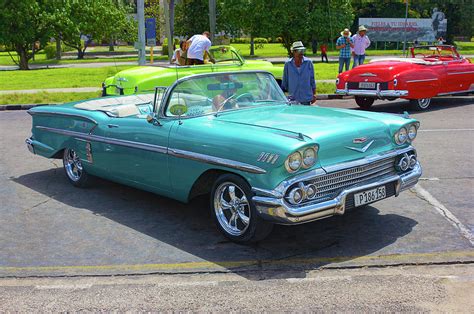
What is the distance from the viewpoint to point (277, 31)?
1542 inches

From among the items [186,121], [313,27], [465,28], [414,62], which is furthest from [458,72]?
[465,28]

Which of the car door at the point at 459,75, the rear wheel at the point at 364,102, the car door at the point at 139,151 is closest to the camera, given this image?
the car door at the point at 139,151

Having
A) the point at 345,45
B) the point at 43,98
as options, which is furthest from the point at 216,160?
the point at 345,45

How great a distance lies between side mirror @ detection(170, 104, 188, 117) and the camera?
223 inches

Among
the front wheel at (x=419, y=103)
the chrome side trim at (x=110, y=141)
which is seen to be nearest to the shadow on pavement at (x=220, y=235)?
the chrome side trim at (x=110, y=141)

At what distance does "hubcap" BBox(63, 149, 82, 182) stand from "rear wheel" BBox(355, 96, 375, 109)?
819 centimetres

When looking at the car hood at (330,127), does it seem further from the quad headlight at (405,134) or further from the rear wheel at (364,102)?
the rear wheel at (364,102)

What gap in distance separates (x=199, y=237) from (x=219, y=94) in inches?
58.8

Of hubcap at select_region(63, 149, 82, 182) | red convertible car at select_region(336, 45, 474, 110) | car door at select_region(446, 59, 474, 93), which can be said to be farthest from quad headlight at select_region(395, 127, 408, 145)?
car door at select_region(446, 59, 474, 93)

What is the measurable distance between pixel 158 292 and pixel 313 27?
3661 centimetres

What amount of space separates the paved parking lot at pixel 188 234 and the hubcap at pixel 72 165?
0.17 metres

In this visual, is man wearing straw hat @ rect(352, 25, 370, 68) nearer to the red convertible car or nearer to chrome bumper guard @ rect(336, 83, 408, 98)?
the red convertible car

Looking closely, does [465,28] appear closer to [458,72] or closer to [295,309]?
[458,72]

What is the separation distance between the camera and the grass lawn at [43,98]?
16.0 meters
